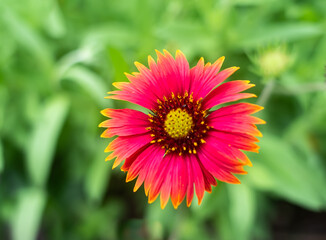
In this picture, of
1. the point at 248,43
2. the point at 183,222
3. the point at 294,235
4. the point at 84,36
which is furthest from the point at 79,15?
the point at 294,235

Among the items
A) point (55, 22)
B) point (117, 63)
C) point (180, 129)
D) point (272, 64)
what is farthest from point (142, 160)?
point (55, 22)

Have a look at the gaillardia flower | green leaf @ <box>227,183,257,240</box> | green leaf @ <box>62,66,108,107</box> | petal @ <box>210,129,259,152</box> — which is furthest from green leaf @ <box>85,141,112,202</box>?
petal @ <box>210,129,259,152</box>

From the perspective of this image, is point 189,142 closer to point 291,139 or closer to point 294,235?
point 291,139

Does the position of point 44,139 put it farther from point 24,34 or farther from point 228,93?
point 228,93

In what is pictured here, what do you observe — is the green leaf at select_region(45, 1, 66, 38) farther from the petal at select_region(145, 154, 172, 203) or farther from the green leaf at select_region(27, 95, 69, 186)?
the petal at select_region(145, 154, 172, 203)

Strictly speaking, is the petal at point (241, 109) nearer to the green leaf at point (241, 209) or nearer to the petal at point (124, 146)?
the petal at point (124, 146)

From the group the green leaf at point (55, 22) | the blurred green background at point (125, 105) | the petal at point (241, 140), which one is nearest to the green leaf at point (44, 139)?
the blurred green background at point (125, 105)
